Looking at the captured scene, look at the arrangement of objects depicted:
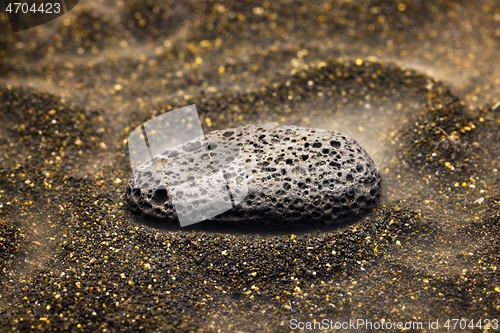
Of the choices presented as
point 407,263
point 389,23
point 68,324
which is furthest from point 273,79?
point 68,324

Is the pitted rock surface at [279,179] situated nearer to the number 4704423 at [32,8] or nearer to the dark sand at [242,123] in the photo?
the dark sand at [242,123]

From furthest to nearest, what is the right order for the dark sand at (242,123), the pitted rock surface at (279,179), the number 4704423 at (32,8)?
the number 4704423 at (32,8)
the pitted rock surface at (279,179)
the dark sand at (242,123)

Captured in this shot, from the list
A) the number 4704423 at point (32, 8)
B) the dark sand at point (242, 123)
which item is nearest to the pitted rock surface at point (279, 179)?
the dark sand at point (242, 123)

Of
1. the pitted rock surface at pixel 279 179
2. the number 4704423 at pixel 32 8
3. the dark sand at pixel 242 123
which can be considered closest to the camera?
the dark sand at pixel 242 123

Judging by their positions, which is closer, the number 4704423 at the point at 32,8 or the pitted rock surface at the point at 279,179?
the pitted rock surface at the point at 279,179

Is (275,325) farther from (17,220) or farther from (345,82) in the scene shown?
(345,82)

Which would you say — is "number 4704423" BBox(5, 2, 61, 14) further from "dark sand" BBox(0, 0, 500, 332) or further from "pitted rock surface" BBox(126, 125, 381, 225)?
"pitted rock surface" BBox(126, 125, 381, 225)

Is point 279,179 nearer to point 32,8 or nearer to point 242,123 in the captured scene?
point 242,123
